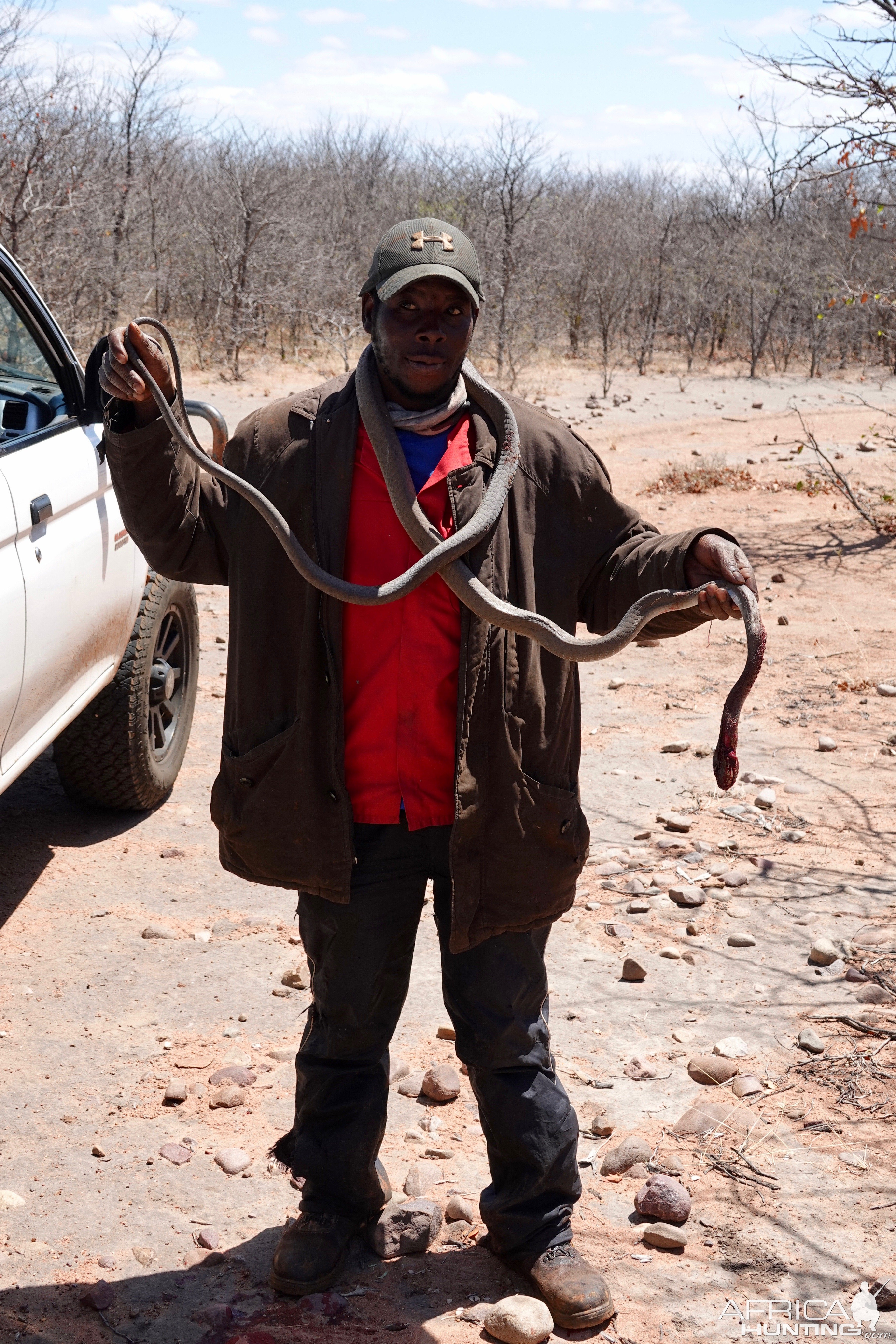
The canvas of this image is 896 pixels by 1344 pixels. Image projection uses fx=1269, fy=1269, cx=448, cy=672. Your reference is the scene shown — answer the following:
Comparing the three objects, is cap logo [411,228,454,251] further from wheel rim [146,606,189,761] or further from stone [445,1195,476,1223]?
wheel rim [146,606,189,761]

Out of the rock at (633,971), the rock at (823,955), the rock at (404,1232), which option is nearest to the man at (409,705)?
the rock at (404,1232)

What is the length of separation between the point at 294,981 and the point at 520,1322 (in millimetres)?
1376

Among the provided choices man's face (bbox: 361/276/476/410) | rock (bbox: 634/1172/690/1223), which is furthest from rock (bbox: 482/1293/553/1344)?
man's face (bbox: 361/276/476/410)

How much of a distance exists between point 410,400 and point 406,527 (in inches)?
9.4

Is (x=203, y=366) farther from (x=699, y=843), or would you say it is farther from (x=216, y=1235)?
(x=216, y=1235)

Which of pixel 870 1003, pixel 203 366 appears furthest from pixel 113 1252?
pixel 203 366

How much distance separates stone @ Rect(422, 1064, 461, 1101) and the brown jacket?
0.88m

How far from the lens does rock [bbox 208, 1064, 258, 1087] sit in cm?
294

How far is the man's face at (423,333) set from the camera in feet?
6.74

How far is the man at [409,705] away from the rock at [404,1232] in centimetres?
12

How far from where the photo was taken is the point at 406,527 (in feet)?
6.63

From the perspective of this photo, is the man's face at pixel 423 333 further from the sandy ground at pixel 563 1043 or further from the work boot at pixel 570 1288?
the work boot at pixel 570 1288

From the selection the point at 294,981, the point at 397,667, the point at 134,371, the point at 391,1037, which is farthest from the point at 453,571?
the point at 294,981

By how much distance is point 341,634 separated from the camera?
82.6 inches
